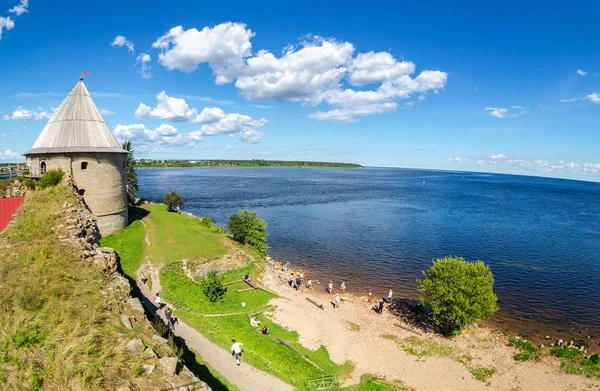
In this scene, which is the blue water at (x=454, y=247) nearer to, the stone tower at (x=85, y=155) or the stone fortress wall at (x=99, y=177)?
the stone fortress wall at (x=99, y=177)

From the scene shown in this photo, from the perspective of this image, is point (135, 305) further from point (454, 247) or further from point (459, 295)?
point (454, 247)

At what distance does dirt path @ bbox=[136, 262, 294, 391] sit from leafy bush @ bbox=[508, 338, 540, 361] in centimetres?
1855

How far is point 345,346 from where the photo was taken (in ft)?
81.8

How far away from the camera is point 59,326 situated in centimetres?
1143

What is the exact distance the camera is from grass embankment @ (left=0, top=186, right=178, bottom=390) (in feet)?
31.0

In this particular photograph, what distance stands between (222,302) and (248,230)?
52.1ft

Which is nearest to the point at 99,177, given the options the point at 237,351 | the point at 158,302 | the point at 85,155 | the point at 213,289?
the point at 85,155

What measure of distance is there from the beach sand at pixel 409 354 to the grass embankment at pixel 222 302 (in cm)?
137

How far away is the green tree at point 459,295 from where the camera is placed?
26906 mm

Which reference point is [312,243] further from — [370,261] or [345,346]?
[345,346]

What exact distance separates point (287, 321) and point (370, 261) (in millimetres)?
23460

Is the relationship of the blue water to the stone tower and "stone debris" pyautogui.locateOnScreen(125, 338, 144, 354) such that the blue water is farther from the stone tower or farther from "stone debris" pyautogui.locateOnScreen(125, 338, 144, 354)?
"stone debris" pyautogui.locateOnScreen(125, 338, 144, 354)

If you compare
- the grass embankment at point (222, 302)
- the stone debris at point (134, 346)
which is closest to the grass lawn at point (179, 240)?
the grass embankment at point (222, 302)

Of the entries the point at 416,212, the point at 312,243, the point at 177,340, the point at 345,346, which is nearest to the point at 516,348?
the point at 345,346
